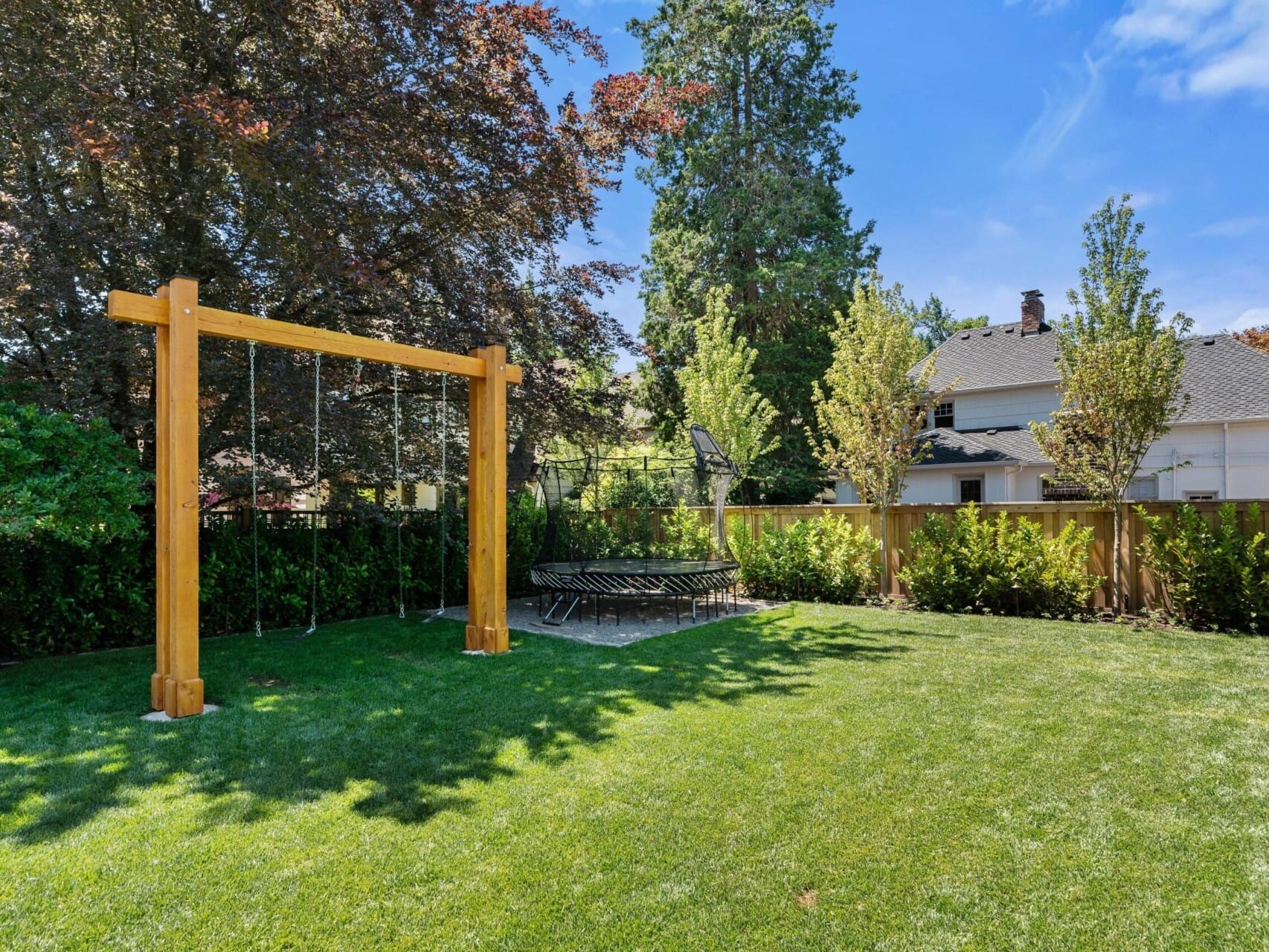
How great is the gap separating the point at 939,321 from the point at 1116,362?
32.2 meters

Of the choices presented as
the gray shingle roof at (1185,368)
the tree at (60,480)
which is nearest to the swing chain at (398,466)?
the tree at (60,480)

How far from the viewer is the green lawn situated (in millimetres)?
2004

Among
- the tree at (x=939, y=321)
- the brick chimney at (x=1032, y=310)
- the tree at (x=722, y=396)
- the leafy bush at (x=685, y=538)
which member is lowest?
the leafy bush at (x=685, y=538)

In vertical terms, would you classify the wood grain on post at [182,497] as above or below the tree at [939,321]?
below

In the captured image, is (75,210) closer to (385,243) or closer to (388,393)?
(385,243)

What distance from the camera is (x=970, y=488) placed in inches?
604

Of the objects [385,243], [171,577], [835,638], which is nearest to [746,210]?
[385,243]

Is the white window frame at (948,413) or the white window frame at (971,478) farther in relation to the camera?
the white window frame at (948,413)

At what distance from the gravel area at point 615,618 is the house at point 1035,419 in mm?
5982

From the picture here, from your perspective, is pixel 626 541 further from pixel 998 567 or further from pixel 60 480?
pixel 60 480

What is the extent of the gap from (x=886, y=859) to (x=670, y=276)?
17320 millimetres

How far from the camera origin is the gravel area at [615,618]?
22.3 ft

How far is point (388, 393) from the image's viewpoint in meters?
7.27

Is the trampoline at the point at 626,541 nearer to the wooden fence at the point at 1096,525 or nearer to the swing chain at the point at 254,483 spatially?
the wooden fence at the point at 1096,525
